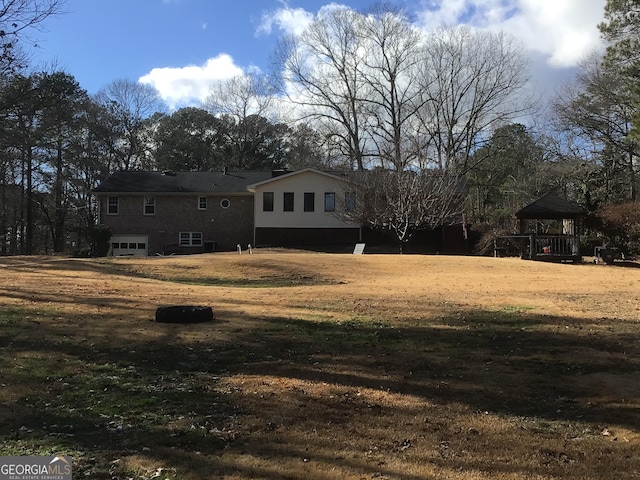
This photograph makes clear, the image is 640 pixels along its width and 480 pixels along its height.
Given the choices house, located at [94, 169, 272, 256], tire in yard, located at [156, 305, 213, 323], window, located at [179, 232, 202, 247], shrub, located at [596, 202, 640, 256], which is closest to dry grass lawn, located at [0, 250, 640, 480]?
tire in yard, located at [156, 305, 213, 323]

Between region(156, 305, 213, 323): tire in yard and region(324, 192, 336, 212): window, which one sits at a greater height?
region(324, 192, 336, 212): window

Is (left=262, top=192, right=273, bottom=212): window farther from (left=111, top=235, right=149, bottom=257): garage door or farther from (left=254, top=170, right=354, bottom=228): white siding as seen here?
(left=111, top=235, right=149, bottom=257): garage door

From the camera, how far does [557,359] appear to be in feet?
24.9

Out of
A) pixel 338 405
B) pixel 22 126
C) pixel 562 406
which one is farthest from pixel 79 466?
pixel 22 126

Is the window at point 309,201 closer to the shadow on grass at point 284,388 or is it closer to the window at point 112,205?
the window at point 112,205

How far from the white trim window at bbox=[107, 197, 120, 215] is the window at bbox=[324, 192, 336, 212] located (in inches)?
580

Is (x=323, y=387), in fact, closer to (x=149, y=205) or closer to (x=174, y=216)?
(x=174, y=216)

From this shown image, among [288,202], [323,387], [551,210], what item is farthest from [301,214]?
[323,387]

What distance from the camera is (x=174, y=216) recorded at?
3944cm

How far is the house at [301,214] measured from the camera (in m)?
38.0

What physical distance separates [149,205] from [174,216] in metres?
1.95

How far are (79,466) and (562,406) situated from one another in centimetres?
465

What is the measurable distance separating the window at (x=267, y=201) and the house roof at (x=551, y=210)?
16607 mm

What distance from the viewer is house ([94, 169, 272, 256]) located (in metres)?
39.0
